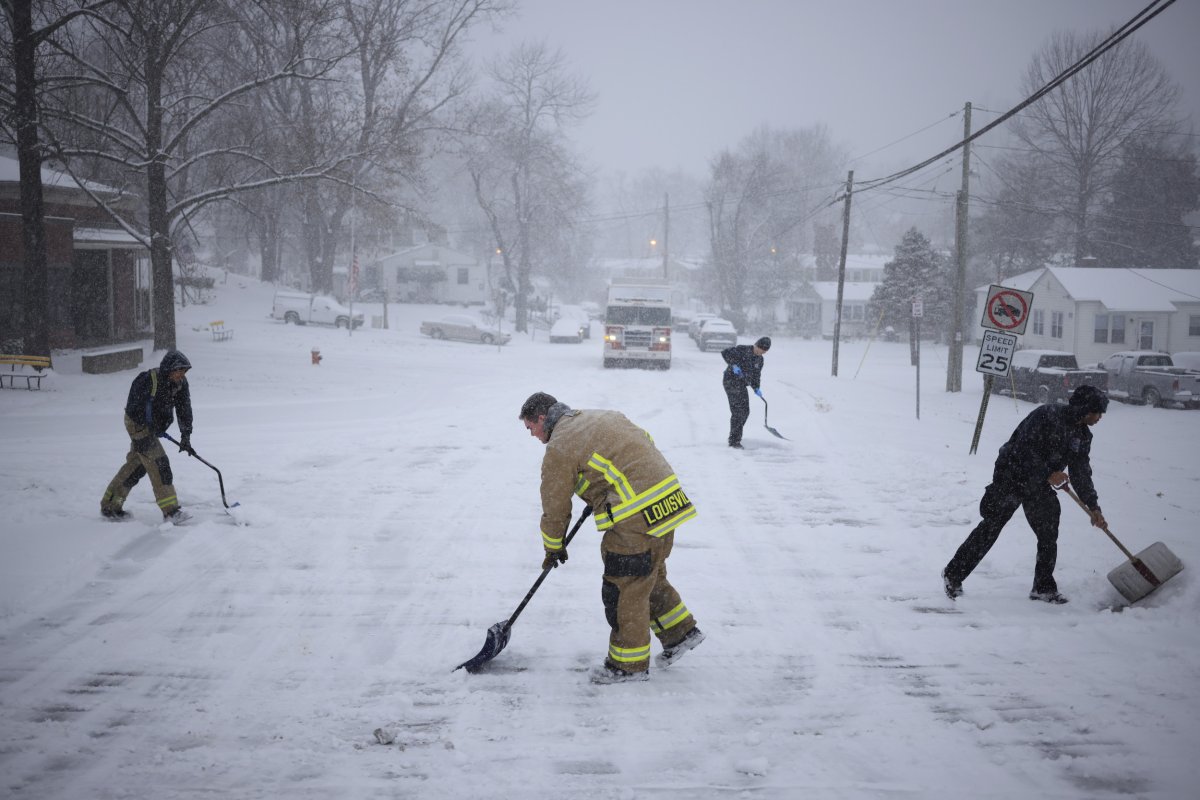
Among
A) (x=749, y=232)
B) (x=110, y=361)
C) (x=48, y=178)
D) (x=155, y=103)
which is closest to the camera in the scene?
(x=110, y=361)

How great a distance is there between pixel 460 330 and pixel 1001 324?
28798mm

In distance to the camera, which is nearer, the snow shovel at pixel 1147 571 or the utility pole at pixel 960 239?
the snow shovel at pixel 1147 571

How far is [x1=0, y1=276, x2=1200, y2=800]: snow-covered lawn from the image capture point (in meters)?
3.75

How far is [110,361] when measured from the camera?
18.4 meters

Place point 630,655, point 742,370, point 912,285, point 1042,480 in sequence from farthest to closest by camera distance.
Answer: point 912,285 < point 742,370 < point 1042,480 < point 630,655

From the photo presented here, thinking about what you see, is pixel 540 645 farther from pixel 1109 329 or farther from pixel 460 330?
pixel 1109 329

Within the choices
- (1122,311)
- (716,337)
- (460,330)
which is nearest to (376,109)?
(460,330)

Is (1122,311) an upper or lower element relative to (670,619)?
upper

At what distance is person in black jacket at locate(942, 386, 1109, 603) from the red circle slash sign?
557 cm

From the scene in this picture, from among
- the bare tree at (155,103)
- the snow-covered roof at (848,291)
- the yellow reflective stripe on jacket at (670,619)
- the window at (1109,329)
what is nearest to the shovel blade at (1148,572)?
the yellow reflective stripe on jacket at (670,619)

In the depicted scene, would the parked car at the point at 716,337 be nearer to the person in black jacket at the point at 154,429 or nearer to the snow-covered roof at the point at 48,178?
the snow-covered roof at the point at 48,178

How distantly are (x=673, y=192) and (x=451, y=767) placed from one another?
135352 mm

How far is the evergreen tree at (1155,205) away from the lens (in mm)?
42312

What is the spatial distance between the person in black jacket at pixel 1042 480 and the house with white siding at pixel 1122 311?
31163mm
